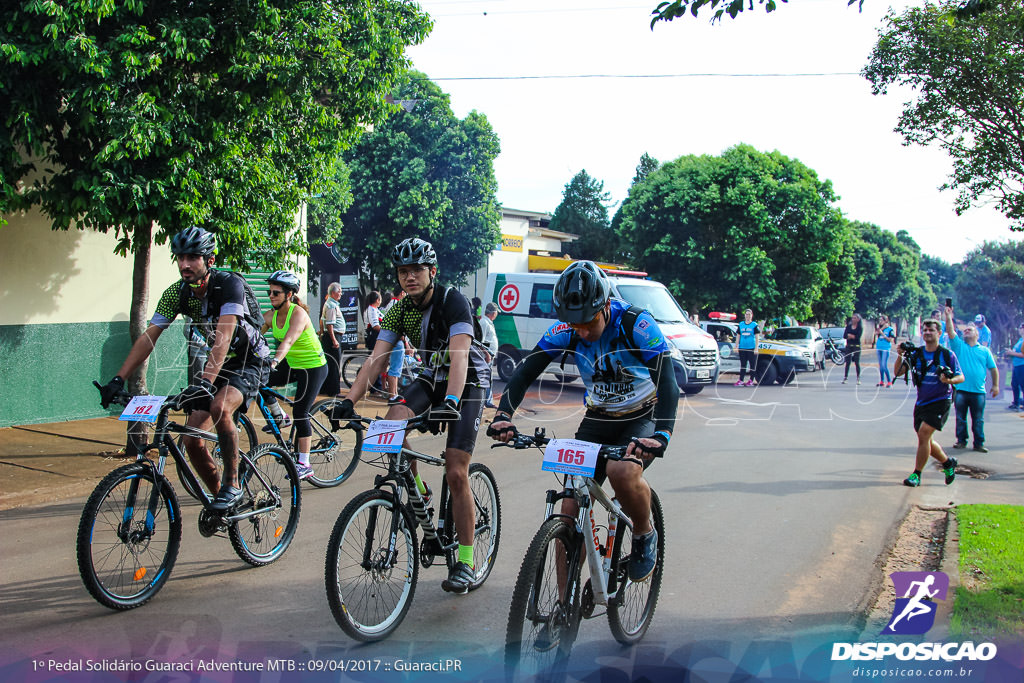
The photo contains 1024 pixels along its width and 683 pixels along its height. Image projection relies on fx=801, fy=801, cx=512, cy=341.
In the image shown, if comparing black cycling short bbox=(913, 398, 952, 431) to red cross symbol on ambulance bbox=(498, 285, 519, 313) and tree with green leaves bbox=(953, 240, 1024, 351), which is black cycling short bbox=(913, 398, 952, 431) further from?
tree with green leaves bbox=(953, 240, 1024, 351)

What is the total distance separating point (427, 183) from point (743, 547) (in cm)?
2894

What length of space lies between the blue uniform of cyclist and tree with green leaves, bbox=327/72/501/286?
97.5 ft

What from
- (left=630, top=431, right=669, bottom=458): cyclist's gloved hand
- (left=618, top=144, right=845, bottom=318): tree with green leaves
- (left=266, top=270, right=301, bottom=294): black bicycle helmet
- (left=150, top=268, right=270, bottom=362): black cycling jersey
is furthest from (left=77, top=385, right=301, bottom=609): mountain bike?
(left=618, top=144, right=845, bottom=318): tree with green leaves

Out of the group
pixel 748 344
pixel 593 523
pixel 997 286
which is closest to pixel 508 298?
pixel 748 344

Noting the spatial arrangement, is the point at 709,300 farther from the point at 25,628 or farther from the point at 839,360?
the point at 25,628

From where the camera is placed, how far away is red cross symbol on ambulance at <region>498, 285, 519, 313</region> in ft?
58.8

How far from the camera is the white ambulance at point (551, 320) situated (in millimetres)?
16734

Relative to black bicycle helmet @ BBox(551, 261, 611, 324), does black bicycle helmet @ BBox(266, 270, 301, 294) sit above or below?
above

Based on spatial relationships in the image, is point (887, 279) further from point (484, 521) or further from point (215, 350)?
point (215, 350)

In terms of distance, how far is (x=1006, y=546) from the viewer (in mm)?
5973

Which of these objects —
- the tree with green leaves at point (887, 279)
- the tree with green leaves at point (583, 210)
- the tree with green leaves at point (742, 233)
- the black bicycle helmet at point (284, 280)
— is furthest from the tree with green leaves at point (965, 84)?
the tree with green leaves at point (887, 279)

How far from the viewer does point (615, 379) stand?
13.6 feet

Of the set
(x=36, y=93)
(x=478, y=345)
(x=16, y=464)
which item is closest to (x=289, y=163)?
(x=36, y=93)

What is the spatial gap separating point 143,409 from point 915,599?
15.7 ft
